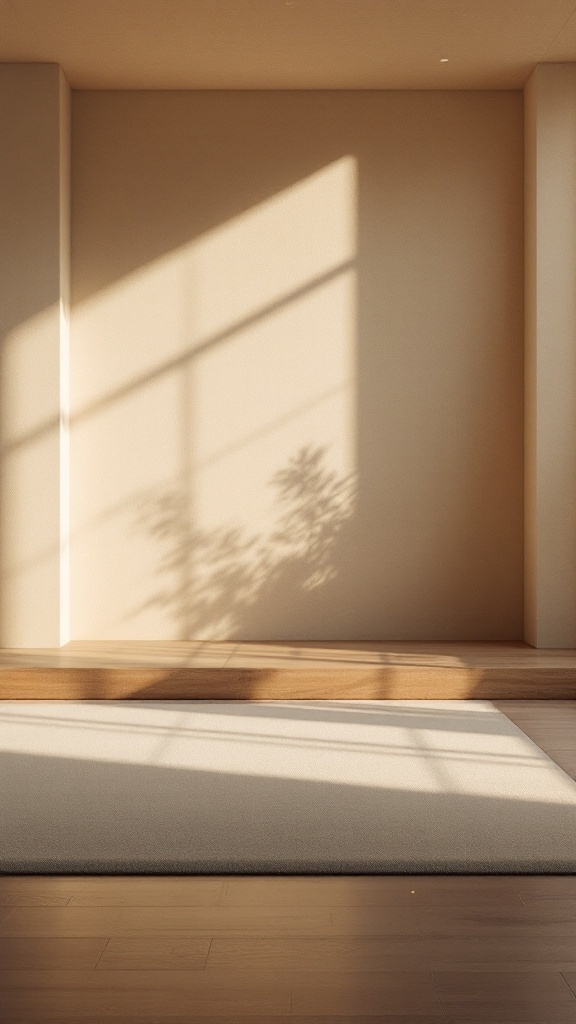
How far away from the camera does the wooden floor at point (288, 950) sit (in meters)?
1.81

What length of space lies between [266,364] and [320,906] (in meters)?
3.90

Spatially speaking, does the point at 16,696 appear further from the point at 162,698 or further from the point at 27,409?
the point at 27,409

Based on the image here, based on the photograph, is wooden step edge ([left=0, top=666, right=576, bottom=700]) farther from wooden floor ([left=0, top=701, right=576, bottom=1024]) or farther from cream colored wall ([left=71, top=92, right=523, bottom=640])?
wooden floor ([left=0, top=701, right=576, bottom=1024])

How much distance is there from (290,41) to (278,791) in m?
Result: 3.84

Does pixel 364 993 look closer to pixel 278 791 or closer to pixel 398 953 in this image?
pixel 398 953

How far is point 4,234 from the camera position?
5469mm

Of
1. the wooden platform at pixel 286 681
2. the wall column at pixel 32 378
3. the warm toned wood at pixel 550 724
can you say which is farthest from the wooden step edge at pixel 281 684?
the wall column at pixel 32 378

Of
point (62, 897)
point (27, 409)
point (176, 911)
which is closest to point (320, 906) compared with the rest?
point (176, 911)

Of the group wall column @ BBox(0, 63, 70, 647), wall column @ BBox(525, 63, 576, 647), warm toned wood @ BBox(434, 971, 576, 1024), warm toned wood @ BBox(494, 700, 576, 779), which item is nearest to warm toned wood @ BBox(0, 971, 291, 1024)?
warm toned wood @ BBox(434, 971, 576, 1024)

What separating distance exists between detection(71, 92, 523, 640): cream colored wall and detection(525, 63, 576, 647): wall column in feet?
1.01

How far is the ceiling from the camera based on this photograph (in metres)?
4.80

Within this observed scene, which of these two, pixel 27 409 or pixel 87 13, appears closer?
pixel 87 13

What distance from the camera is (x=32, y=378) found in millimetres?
5508

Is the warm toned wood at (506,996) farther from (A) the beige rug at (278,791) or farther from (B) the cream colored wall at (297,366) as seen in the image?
(B) the cream colored wall at (297,366)
